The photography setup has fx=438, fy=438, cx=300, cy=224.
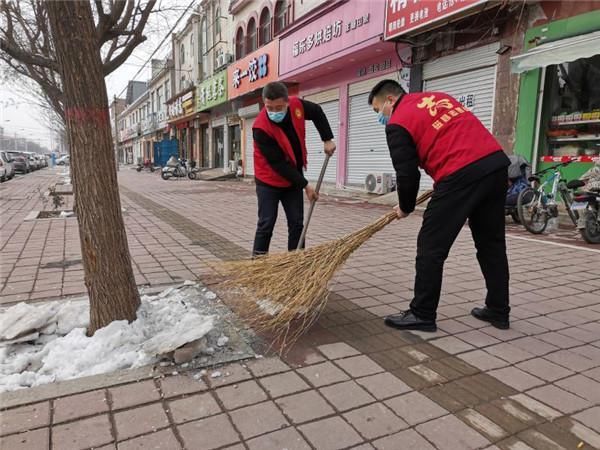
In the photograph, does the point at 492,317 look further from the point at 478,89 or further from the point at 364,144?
the point at 364,144

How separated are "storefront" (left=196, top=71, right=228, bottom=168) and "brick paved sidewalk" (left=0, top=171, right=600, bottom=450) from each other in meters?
17.7

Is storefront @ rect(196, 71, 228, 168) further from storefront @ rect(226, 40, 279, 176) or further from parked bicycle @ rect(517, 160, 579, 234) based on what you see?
parked bicycle @ rect(517, 160, 579, 234)

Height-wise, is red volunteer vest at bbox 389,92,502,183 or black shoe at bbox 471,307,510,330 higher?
red volunteer vest at bbox 389,92,502,183

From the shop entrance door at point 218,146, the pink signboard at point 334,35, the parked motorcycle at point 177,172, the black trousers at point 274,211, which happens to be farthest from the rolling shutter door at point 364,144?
the shop entrance door at point 218,146

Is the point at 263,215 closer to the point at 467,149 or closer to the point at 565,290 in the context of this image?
the point at 467,149

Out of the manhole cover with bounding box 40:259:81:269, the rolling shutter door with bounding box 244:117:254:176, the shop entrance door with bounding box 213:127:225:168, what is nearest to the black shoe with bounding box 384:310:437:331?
the manhole cover with bounding box 40:259:81:269

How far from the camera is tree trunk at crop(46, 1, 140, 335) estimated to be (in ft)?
7.44

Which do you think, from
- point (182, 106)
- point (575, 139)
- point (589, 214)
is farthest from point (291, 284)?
point (182, 106)

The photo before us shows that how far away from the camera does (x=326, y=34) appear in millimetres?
11484

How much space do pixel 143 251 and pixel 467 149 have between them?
12.1 feet

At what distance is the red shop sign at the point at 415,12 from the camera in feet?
24.9

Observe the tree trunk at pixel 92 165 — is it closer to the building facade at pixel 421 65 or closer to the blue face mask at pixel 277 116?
the blue face mask at pixel 277 116

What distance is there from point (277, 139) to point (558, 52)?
5.42 meters

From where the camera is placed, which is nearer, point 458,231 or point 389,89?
point 458,231
